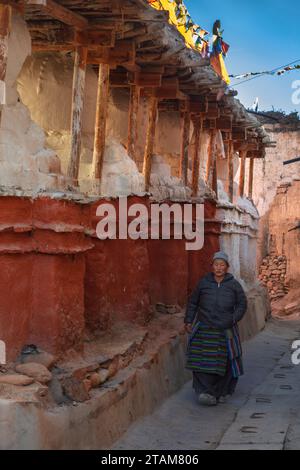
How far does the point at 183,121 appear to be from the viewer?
1286 cm

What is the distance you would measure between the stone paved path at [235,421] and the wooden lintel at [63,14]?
4.29m

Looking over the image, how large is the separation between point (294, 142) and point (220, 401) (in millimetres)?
20706

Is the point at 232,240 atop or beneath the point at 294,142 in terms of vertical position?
beneath

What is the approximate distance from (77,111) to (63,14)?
108 cm

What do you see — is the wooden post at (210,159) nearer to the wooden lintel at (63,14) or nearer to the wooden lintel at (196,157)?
the wooden lintel at (196,157)

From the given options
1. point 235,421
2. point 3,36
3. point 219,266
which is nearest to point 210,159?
point 219,266

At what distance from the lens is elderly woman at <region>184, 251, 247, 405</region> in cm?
841

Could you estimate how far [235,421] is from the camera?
7617 mm

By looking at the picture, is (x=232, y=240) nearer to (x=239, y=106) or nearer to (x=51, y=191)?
(x=239, y=106)

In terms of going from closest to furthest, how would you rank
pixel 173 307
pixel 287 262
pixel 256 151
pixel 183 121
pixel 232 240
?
1. pixel 173 307
2. pixel 183 121
3. pixel 232 240
4. pixel 256 151
5. pixel 287 262

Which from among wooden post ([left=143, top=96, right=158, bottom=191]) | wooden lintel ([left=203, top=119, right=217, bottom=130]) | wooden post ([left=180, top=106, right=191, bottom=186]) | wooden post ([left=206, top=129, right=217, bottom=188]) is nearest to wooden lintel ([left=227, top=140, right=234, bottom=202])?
wooden post ([left=206, top=129, right=217, bottom=188])

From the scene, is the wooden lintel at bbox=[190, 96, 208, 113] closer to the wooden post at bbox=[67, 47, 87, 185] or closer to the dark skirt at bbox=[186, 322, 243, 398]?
the wooden post at bbox=[67, 47, 87, 185]

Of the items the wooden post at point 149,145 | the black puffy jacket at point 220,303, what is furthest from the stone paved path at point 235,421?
the wooden post at point 149,145

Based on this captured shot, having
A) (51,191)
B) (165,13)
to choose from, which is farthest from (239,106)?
(51,191)
